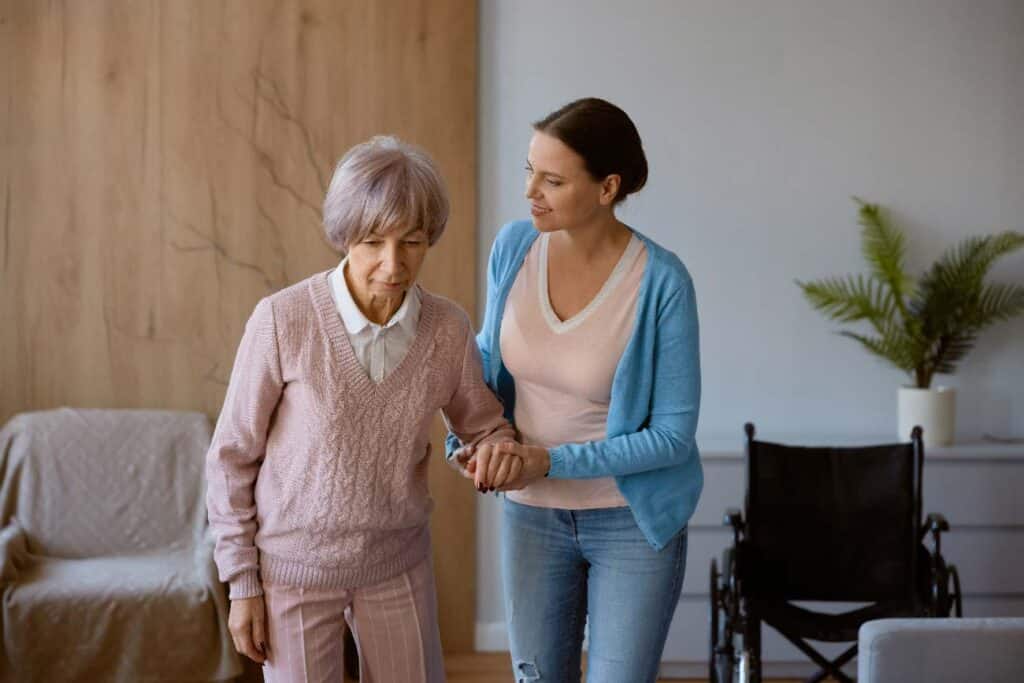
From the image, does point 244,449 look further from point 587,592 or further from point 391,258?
point 587,592

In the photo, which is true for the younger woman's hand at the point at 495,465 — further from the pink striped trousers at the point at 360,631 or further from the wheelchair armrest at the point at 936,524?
the wheelchair armrest at the point at 936,524

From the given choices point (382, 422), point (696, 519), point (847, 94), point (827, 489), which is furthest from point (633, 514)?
point (847, 94)

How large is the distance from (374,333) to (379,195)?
0.21m

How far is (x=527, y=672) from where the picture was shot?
2127 mm

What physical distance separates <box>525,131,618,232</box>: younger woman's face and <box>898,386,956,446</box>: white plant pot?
234cm

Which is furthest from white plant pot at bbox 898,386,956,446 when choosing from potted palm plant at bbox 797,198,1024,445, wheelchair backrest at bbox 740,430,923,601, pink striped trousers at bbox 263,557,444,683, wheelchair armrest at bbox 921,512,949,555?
pink striped trousers at bbox 263,557,444,683

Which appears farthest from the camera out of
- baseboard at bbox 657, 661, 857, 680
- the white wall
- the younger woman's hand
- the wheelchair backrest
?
the white wall

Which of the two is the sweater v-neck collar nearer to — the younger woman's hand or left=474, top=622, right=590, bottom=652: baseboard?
the younger woman's hand

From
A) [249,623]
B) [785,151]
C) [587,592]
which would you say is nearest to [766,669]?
[785,151]

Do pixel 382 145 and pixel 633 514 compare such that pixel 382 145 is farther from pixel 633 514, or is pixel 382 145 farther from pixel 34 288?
pixel 34 288

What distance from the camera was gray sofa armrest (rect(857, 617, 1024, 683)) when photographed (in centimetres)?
194

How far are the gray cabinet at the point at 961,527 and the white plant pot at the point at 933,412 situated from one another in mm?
62

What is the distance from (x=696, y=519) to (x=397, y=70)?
71.6 inches

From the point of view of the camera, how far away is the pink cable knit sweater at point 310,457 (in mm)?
1742
